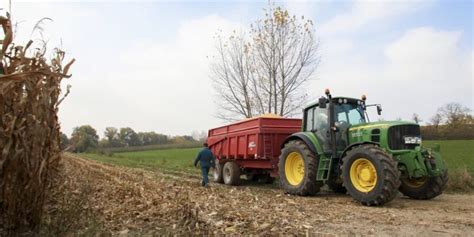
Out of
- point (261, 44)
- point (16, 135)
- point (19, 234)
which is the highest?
point (261, 44)

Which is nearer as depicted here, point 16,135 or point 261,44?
point 16,135

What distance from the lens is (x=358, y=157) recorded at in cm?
959

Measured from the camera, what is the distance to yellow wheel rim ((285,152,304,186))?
1192 cm

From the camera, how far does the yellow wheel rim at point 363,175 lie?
9.41 m

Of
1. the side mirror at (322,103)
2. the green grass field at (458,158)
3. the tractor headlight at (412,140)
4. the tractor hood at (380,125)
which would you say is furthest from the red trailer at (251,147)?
the green grass field at (458,158)

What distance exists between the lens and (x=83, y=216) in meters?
6.30

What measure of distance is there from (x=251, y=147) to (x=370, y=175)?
524 centimetres

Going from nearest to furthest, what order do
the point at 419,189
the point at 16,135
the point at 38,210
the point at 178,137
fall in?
the point at 16,135, the point at 38,210, the point at 419,189, the point at 178,137

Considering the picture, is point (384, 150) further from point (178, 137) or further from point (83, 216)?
point (178, 137)

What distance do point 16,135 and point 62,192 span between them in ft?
7.68

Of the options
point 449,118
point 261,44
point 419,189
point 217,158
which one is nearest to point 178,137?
point 449,118

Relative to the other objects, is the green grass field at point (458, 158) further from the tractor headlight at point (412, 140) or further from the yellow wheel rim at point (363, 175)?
the yellow wheel rim at point (363, 175)

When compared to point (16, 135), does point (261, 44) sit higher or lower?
higher

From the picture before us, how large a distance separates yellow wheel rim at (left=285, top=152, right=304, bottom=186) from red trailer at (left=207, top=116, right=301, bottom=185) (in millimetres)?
1245
